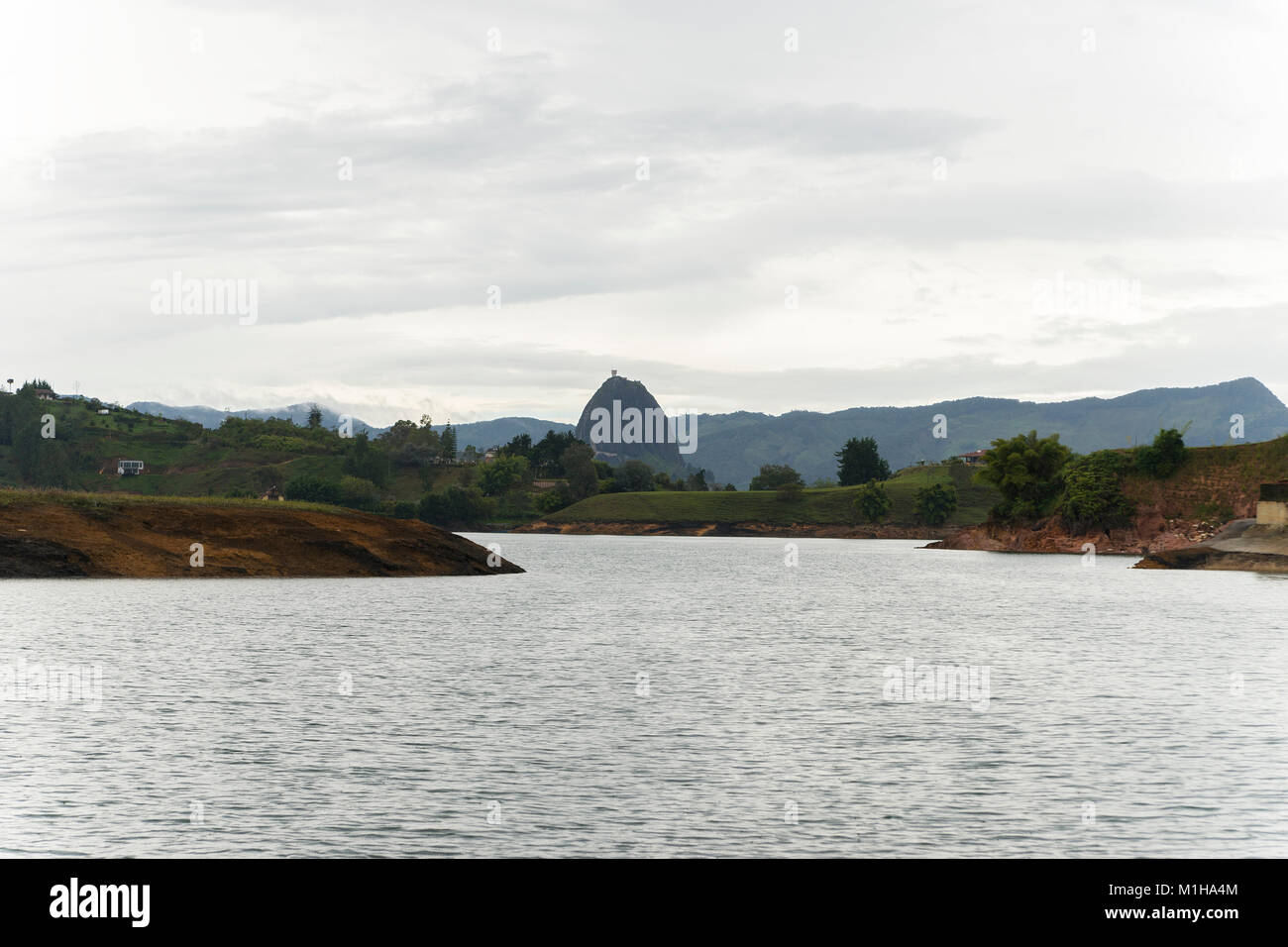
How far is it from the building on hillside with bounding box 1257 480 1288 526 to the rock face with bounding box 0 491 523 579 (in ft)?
315

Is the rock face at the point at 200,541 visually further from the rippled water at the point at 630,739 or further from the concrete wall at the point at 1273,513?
the concrete wall at the point at 1273,513

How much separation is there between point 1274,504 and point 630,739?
437 feet

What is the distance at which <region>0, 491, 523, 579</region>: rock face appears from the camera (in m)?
93.2

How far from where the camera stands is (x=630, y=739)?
101 ft

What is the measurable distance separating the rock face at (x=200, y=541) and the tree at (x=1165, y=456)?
130 meters

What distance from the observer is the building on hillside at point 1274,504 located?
139375 millimetres

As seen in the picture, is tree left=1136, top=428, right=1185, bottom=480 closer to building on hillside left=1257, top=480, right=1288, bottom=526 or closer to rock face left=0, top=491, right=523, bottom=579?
building on hillside left=1257, top=480, right=1288, bottom=526

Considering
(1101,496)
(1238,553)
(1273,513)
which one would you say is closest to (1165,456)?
(1101,496)

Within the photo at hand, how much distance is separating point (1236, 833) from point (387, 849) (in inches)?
605

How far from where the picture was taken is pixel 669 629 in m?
66.6

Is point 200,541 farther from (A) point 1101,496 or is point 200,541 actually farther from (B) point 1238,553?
(A) point 1101,496

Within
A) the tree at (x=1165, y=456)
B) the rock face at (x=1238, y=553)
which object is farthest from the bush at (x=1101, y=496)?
the rock face at (x=1238, y=553)
